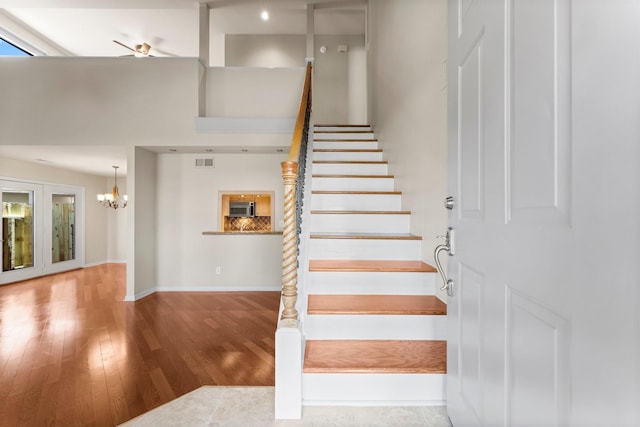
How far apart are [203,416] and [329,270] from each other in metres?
1.09

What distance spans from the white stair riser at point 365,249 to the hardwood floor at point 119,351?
1020 millimetres

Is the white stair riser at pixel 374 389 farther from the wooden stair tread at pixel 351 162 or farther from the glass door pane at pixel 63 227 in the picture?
the glass door pane at pixel 63 227

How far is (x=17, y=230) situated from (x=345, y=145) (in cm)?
649

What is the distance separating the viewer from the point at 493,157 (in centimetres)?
100

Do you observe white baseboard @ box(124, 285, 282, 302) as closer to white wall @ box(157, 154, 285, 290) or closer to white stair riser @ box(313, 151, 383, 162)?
white wall @ box(157, 154, 285, 290)

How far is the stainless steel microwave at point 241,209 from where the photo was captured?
534 centimetres

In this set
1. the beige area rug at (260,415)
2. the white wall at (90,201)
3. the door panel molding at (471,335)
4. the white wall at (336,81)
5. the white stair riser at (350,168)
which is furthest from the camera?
the white wall at (336,81)

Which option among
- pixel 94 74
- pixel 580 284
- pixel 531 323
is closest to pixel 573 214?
pixel 580 284

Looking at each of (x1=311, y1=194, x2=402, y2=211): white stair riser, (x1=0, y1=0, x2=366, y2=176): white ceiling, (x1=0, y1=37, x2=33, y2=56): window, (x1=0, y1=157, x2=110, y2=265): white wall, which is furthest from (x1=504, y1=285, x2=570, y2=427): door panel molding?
(x1=0, y1=37, x2=33, y2=56): window

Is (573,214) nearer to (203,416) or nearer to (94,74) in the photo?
(203,416)

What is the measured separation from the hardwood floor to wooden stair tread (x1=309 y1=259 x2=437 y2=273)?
92 centimetres

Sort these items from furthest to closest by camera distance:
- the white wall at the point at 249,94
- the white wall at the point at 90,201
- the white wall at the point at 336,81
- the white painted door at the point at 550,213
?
the white wall at the point at 336,81 < the white wall at the point at 90,201 < the white wall at the point at 249,94 < the white painted door at the point at 550,213

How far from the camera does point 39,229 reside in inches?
241

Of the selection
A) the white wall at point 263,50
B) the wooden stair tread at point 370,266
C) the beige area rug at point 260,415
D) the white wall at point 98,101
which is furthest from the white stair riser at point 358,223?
the white wall at point 263,50
